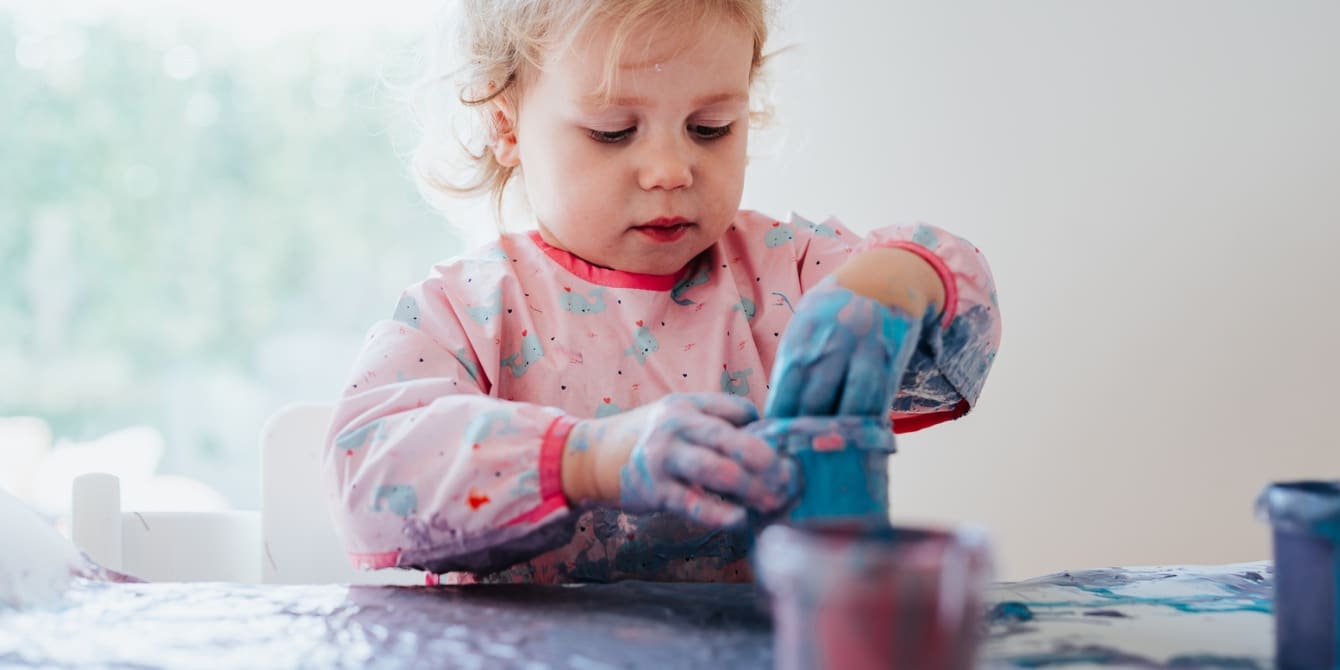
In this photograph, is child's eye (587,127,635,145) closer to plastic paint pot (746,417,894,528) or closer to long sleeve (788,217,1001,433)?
long sleeve (788,217,1001,433)

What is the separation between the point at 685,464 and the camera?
658 mm

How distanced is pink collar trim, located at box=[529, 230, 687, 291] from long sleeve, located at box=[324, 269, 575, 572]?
0.23m

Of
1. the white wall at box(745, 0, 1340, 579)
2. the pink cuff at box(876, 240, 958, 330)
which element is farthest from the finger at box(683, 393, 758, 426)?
the white wall at box(745, 0, 1340, 579)

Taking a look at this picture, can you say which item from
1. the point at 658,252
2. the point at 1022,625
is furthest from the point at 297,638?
the point at 658,252

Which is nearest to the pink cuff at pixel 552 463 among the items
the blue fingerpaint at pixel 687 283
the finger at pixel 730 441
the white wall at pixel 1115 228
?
the finger at pixel 730 441

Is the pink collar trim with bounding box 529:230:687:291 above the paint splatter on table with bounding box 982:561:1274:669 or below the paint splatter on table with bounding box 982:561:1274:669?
above

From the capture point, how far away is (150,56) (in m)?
2.56

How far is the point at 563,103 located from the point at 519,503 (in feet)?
1.34

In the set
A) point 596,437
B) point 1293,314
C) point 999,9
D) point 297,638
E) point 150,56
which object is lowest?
point 297,638

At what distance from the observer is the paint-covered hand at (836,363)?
69cm

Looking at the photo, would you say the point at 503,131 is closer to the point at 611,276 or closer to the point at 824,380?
the point at 611,276

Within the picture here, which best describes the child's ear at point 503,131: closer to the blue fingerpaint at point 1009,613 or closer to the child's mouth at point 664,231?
the child's mouth at point 664,231

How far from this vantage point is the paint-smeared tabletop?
58 cm

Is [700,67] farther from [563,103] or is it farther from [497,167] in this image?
[497,167]
